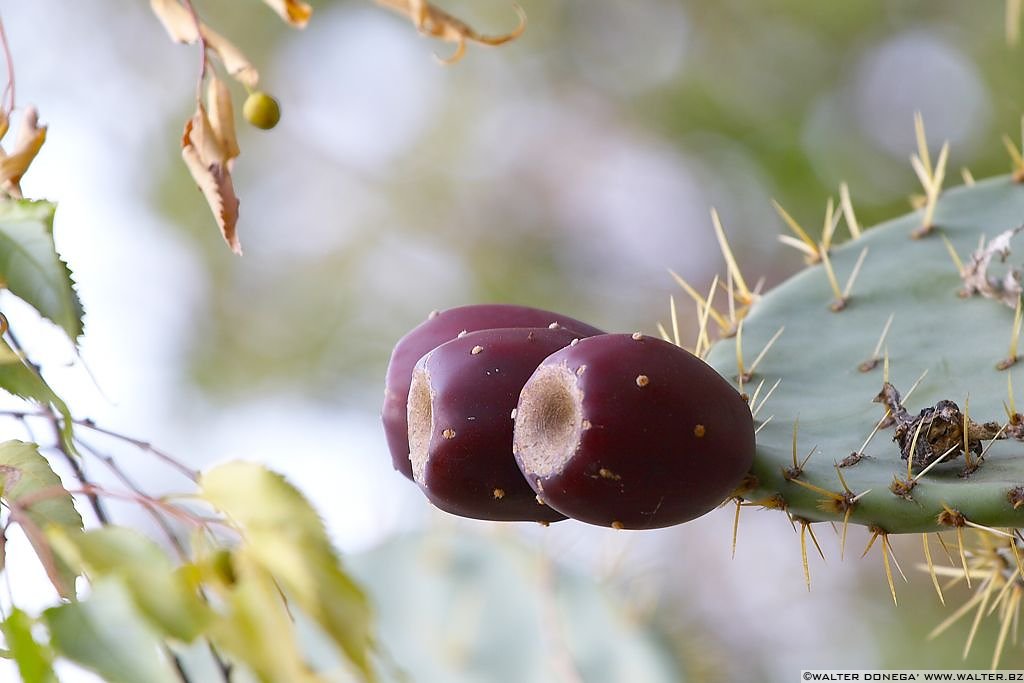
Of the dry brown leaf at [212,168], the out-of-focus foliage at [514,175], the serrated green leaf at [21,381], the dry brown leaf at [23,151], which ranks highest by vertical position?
the dry brown leaf at [23,151]

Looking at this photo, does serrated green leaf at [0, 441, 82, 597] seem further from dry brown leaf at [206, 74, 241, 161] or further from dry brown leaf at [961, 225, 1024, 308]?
dry brown leaf at [961, 225, 1024, 308]

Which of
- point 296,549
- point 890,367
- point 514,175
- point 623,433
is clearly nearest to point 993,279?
point 890,367

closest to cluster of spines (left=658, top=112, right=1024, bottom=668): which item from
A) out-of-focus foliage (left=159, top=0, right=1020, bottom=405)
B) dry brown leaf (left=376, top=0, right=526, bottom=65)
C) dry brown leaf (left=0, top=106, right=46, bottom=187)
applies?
dry brown leaf (left=376, top=0, right=526, bottom=65)

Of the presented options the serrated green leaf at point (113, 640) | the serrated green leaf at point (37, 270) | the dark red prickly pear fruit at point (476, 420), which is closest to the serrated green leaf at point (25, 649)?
the serrated green leaf at point (113, 640)

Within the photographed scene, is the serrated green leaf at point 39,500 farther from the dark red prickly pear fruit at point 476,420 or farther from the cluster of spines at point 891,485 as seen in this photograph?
the cluster of spines at point 891,485

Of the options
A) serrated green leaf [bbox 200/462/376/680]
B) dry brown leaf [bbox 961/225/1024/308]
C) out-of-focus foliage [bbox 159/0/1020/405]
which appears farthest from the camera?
out-of-focus foliage [bbox 159/0/1020/405]

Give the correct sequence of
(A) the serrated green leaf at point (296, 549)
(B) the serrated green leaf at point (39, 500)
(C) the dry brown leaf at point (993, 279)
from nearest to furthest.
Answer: (A) the serrated green leaf at point (296, 549)
(B) the serrated green leaf at point (39, 500)
(C) the dry brown leaf at point (993, 279)
